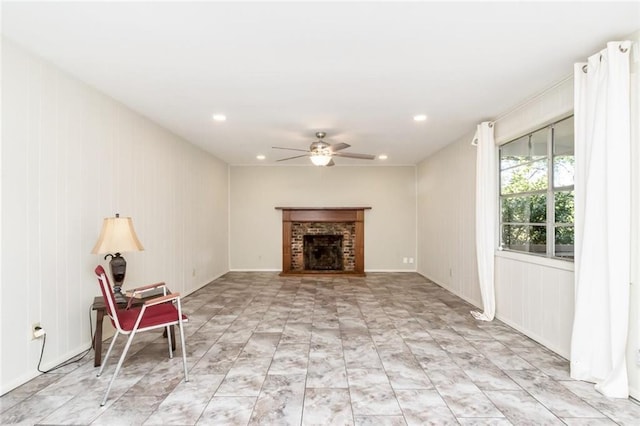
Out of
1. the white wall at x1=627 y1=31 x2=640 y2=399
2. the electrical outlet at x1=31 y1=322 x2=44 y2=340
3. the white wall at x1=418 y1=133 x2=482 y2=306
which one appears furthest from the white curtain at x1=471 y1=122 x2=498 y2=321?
the electrical outlet at x1=31 y1=322 x2=44 y2=340

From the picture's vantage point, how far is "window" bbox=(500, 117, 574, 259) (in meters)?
3.23

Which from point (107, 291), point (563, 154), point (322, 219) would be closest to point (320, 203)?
point (322, 219)

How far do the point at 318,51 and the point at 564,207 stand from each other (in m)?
2.74

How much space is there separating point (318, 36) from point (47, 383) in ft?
10.6

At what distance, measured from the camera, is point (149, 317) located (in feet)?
8.78

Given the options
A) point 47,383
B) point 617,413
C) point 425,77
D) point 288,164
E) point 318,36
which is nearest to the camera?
point 617,413

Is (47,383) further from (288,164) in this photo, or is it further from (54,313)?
(288,164)

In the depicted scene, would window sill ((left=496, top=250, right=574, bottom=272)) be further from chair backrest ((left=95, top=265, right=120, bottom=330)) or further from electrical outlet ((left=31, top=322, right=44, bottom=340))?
electrical outlet ((left=31, top=322, right=44, bottom=340))

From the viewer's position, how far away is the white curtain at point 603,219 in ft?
7.78

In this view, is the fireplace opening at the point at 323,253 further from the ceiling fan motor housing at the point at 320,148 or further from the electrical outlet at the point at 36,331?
the electrical outlet at the point at 36,331

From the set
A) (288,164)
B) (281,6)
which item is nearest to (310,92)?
(281,6)

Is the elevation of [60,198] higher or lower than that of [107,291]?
higher

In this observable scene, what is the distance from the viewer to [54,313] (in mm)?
2814

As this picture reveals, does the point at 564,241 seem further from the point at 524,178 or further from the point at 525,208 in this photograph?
the point at 524,178
